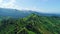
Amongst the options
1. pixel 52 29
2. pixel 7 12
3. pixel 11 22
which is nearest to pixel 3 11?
pixel 7 12

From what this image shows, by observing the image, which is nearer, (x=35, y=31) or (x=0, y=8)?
(x=35, y=31)

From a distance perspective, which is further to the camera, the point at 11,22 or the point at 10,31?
the point at 11,22

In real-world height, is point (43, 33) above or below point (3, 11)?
below

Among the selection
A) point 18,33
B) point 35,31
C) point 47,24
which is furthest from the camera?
point 47,24

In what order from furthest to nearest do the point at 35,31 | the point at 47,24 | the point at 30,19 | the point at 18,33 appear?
1. the point at 47,24
2. the point at 30,19
3. the point at 35,31
4. the point at 18,33

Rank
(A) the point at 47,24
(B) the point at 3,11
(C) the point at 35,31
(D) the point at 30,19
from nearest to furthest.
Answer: (C) the point at 35,31
(D) the point at 30,19
(A) the point at 47,24
(B) the point at 3,11

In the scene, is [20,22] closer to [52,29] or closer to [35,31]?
[35,31]

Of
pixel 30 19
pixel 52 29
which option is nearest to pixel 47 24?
pixel 52 29

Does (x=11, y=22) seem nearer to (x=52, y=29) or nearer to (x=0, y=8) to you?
(x=52, y=29)

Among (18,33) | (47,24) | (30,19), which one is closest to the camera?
(18,33)
